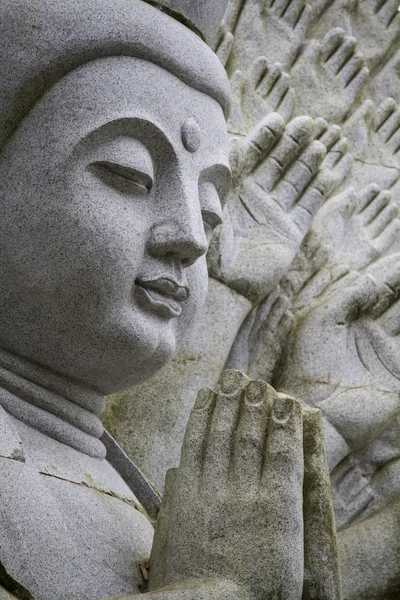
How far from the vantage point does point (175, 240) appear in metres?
3.34

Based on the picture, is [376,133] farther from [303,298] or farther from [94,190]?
[94,190]

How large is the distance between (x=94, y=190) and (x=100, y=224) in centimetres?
11

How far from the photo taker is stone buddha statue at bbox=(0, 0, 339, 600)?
10.1 ft

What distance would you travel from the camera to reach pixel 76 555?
305cm

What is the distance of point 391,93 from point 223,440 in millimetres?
3628

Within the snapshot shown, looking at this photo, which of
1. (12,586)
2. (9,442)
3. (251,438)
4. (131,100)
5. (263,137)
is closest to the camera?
(12,586)

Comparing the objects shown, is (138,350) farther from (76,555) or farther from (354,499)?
Result: (354,499)

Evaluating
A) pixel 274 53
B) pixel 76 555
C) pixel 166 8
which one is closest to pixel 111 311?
pixel 76 555

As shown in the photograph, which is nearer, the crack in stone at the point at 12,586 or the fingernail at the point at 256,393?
the crack in stone at the point at 12,586

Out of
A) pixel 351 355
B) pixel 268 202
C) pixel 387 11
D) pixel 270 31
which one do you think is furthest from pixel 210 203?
pixel 387 11

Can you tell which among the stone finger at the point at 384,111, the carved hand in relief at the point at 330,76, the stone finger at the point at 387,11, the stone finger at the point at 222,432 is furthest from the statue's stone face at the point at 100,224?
the stone finger at the point at 387,11

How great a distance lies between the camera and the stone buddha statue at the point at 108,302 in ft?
10.1

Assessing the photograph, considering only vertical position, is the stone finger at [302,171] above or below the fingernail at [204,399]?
below

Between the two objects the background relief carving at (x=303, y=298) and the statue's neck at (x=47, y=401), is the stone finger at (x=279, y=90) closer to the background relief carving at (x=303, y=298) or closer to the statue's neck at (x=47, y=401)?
the background relief carving at (x=303, y=298)
